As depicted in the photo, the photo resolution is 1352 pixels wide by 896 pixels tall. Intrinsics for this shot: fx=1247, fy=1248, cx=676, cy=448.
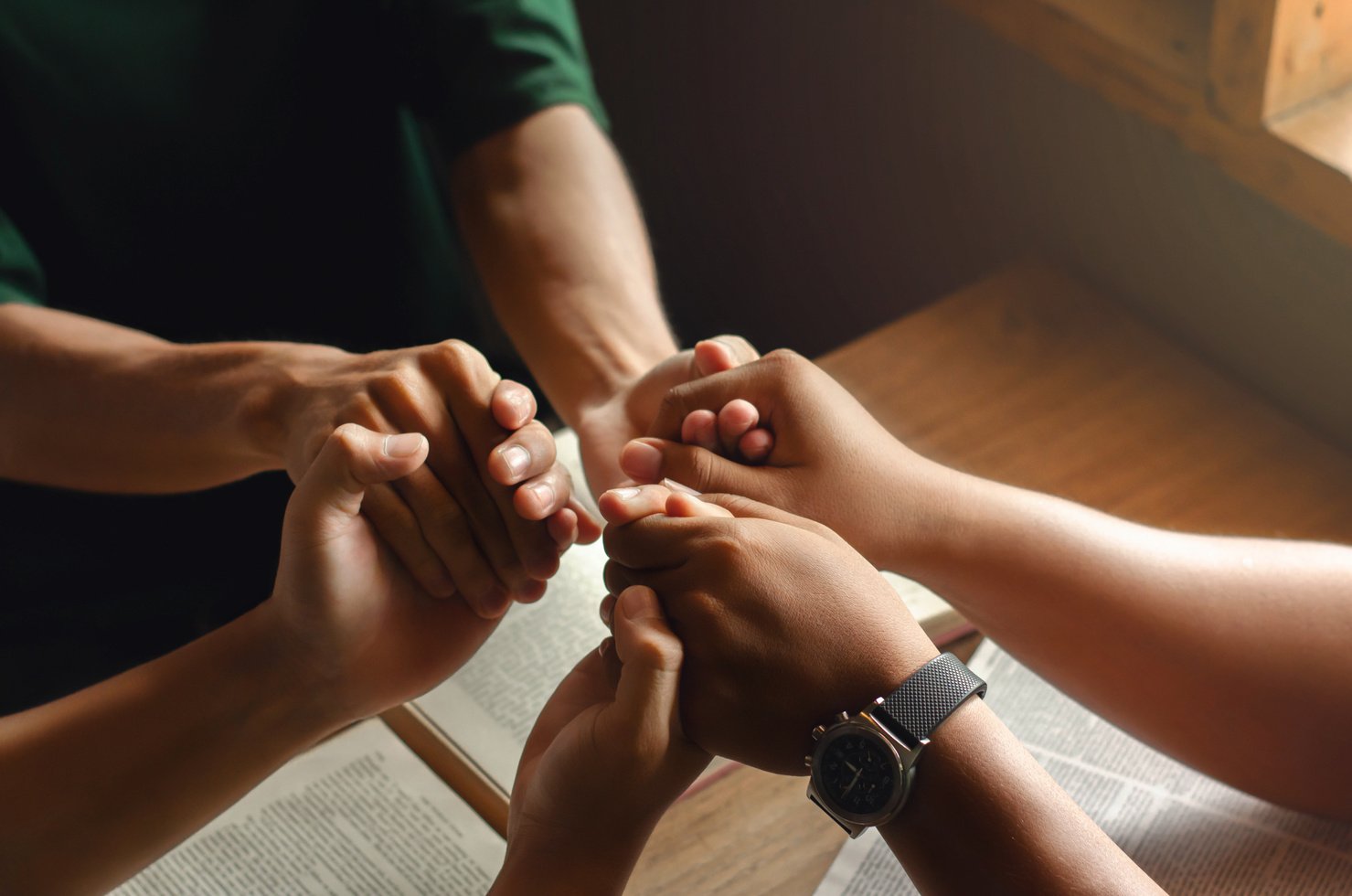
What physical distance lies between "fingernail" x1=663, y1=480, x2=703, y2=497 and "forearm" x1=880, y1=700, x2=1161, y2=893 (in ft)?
0.85

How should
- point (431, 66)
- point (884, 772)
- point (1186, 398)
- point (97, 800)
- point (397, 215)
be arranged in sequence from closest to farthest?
point (884, 772)
point (97, 800)
point (1186, 398)
point (431, 66)
point (397, 215)

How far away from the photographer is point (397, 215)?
1.53 meters

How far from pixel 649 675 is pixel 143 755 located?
1.36 feet

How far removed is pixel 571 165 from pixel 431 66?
0.65 feet

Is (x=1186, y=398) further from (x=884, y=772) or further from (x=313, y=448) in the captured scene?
(x=313, y=448)

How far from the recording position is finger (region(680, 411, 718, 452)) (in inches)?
39.3

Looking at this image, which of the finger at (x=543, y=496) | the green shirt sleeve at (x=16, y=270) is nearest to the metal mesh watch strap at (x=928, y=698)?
the finger at (x=543, y=496)

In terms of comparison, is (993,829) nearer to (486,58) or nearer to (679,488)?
(679,488)

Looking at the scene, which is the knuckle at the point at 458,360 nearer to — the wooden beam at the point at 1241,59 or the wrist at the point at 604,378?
the wrist at the point at 604,378

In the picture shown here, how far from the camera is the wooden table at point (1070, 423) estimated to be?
1.15m

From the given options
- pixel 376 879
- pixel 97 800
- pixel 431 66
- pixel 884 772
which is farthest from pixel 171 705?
pixel 431 66

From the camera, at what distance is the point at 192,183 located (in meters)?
1.39

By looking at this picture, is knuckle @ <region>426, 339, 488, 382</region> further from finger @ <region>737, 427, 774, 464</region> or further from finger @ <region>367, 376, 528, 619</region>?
finger @ <region>737, 427, 774, 464</region>

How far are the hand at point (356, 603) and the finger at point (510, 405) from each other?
3.4 inches
